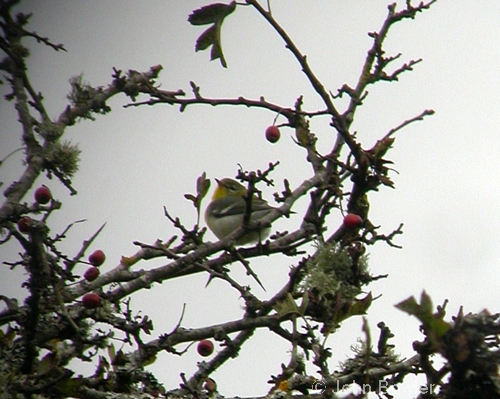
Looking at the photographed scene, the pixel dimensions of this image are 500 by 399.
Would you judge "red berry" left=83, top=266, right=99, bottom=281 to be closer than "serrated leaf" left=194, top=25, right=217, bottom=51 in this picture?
No

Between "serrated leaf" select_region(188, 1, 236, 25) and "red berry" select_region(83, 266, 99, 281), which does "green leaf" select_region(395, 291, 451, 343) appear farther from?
"red berry" select_region(83, 266, 99, 281)

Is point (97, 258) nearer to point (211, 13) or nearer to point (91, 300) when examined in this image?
point (91, 300)

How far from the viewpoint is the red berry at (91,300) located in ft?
13.0

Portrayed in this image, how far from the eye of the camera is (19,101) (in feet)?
17.3

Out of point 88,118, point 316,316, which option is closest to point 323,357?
point 316,316

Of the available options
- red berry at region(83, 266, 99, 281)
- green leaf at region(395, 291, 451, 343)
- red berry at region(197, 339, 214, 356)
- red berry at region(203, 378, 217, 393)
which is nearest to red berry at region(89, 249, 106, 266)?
red berry at region(83, 266, 99, 281)

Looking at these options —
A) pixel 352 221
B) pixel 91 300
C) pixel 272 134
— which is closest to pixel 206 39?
pixel 352 221

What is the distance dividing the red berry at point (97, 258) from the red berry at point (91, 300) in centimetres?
77

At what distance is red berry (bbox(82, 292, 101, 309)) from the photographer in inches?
156

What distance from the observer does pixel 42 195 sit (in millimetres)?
4805

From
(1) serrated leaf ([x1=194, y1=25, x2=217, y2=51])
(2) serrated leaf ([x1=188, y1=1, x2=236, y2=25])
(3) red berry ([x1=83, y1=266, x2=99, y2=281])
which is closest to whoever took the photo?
(2) serrated leaf ([x1=188, y1=1, x2=236, y2=25])

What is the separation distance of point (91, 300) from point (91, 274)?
20.7 inches

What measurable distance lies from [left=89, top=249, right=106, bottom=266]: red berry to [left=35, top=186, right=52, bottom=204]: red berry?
1.54 feet

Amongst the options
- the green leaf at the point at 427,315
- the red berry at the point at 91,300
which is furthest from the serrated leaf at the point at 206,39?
the green leaf at the point at 427,315
